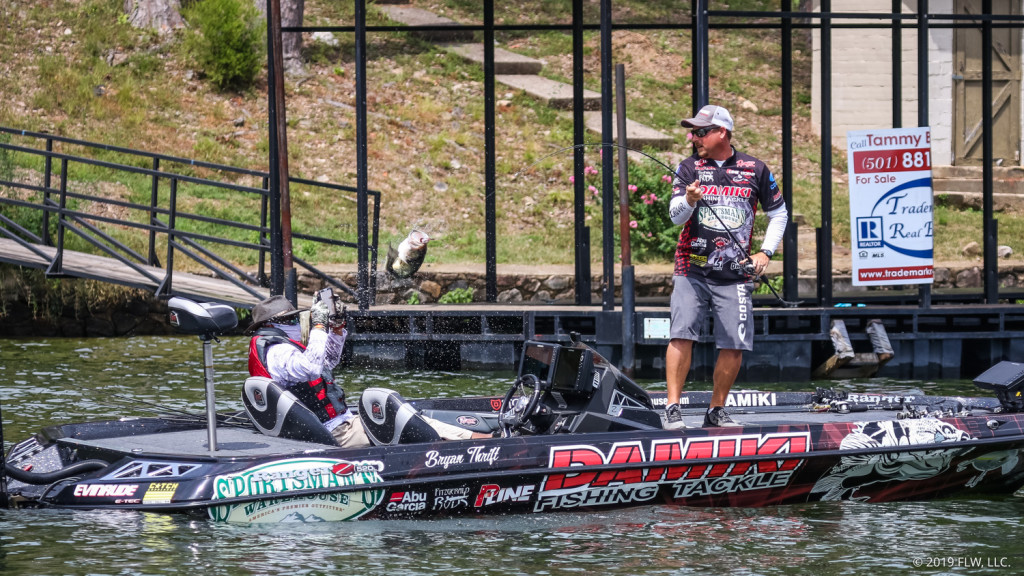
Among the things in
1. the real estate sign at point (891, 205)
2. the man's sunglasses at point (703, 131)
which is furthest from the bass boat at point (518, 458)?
the real estate sign at point (891, 205)

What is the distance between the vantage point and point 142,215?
1755cm

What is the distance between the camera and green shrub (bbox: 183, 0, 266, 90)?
2100 cm

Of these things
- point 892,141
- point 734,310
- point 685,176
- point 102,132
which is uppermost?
point 102,132

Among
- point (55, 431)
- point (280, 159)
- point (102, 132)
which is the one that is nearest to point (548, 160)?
point (102, 132)

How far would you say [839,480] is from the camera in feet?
23.8

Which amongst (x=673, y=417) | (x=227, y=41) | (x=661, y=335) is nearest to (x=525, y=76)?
(x=227, y=41)

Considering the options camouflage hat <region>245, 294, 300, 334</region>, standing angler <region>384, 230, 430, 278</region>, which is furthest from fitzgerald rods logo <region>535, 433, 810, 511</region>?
standing angler <region>384, 230, 430, 278</region>

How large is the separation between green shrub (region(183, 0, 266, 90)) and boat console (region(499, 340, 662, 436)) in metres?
15.3

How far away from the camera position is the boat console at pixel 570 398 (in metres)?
7.11

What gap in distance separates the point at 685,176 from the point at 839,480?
208 cm

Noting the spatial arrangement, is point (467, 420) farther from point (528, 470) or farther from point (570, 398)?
point (528, 470)

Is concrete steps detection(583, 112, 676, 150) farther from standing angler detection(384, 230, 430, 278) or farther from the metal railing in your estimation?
standing angler detection(384, 230, 430, 278)

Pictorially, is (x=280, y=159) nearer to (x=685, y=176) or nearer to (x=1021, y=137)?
(x=685, y=176)

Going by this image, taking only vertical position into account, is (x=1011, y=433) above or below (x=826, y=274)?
below
